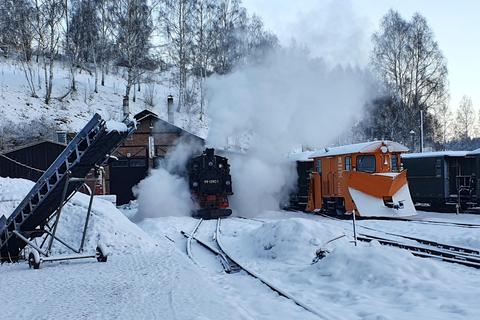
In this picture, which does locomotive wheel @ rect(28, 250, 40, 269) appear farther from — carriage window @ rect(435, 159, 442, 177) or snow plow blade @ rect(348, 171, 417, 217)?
carriage window @ rect(435, 159, 442, 177)

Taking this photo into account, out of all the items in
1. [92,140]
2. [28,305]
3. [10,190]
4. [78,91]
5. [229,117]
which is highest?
[78,91]

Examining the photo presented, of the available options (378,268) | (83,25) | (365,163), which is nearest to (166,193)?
A: (365,163)

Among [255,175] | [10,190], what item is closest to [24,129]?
[255,175]

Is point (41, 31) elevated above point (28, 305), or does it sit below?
above

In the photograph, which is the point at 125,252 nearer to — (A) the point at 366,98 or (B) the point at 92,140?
(B) the point at 92,140

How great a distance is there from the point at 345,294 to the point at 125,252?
21.5 feet

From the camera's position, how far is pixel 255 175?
24.1m

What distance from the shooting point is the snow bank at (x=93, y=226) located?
1227cm

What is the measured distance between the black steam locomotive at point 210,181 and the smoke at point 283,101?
3.67ft

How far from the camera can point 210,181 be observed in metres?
22.4

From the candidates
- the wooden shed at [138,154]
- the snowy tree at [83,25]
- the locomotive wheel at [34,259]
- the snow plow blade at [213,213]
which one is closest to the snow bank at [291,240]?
the locomotive wheel at [34,259]

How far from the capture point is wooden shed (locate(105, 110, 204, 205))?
3312 cm

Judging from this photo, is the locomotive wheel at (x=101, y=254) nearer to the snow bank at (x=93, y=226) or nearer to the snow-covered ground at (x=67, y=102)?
the snow bank at (x=93, y=226)

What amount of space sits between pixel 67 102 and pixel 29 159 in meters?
14.5
